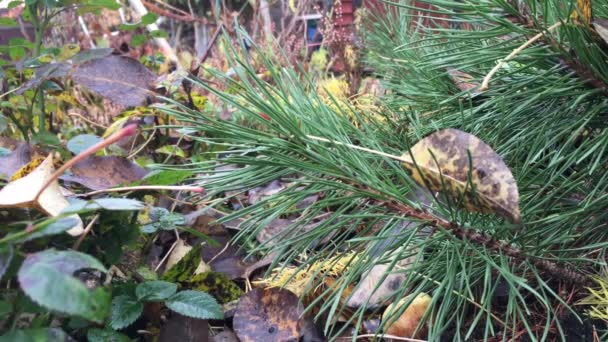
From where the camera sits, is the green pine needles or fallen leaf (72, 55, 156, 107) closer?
the green pine needles

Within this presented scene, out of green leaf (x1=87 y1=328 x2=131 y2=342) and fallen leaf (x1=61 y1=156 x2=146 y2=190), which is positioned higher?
fallen leaf (x1=61 y1=156 x2=146 y2=190)

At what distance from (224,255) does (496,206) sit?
59 centimetres

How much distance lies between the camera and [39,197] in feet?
1.50

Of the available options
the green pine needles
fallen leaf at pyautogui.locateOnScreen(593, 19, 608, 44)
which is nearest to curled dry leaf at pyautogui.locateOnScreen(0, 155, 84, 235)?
the green pine needles

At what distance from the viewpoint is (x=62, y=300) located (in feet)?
1.12

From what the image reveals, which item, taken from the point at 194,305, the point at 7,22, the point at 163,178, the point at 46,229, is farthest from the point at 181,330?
the point at 7,22

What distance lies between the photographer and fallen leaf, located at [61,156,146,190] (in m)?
0.67

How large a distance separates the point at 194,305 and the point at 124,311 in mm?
81

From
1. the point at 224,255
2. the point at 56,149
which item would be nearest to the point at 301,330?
the point at 224,255

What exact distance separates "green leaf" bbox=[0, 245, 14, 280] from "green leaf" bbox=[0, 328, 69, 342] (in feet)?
0.22

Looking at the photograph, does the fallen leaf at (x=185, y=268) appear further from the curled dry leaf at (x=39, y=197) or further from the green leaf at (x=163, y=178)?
the curled dry leaf at (x=39, y=197)

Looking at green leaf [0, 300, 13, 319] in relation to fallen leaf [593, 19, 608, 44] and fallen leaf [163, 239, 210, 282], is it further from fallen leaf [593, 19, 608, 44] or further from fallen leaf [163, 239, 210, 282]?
fallen leaf [593, 19, 608, 44]

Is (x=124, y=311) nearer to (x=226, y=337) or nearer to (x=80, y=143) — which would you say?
(x=226, y=337)

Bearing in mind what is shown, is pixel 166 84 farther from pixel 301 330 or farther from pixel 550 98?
pixel 550 98
